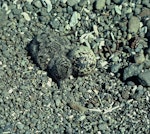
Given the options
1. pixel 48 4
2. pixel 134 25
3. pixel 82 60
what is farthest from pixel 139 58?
pixel 48 4

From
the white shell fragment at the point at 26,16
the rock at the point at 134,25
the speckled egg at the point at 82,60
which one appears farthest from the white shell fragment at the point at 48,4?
the rock at the point at 134,25

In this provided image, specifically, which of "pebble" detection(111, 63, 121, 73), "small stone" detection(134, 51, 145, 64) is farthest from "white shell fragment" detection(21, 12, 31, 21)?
"small stone" detection(134, 51, 145, 64)

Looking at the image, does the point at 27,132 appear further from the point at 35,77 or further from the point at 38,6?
the point at 38,6

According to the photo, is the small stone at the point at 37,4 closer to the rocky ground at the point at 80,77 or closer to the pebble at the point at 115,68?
the rocky ground at the point at 80,77

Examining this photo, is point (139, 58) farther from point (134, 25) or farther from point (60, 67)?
point (60, 67)

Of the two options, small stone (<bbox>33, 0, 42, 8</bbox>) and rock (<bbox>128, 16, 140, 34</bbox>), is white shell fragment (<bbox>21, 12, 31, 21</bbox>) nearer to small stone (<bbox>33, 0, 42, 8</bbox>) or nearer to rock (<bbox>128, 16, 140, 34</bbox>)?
small stone (<bbox>33, 0, 42, 8</bbox>)

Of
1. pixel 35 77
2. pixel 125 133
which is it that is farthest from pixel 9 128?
pixel 125 133
